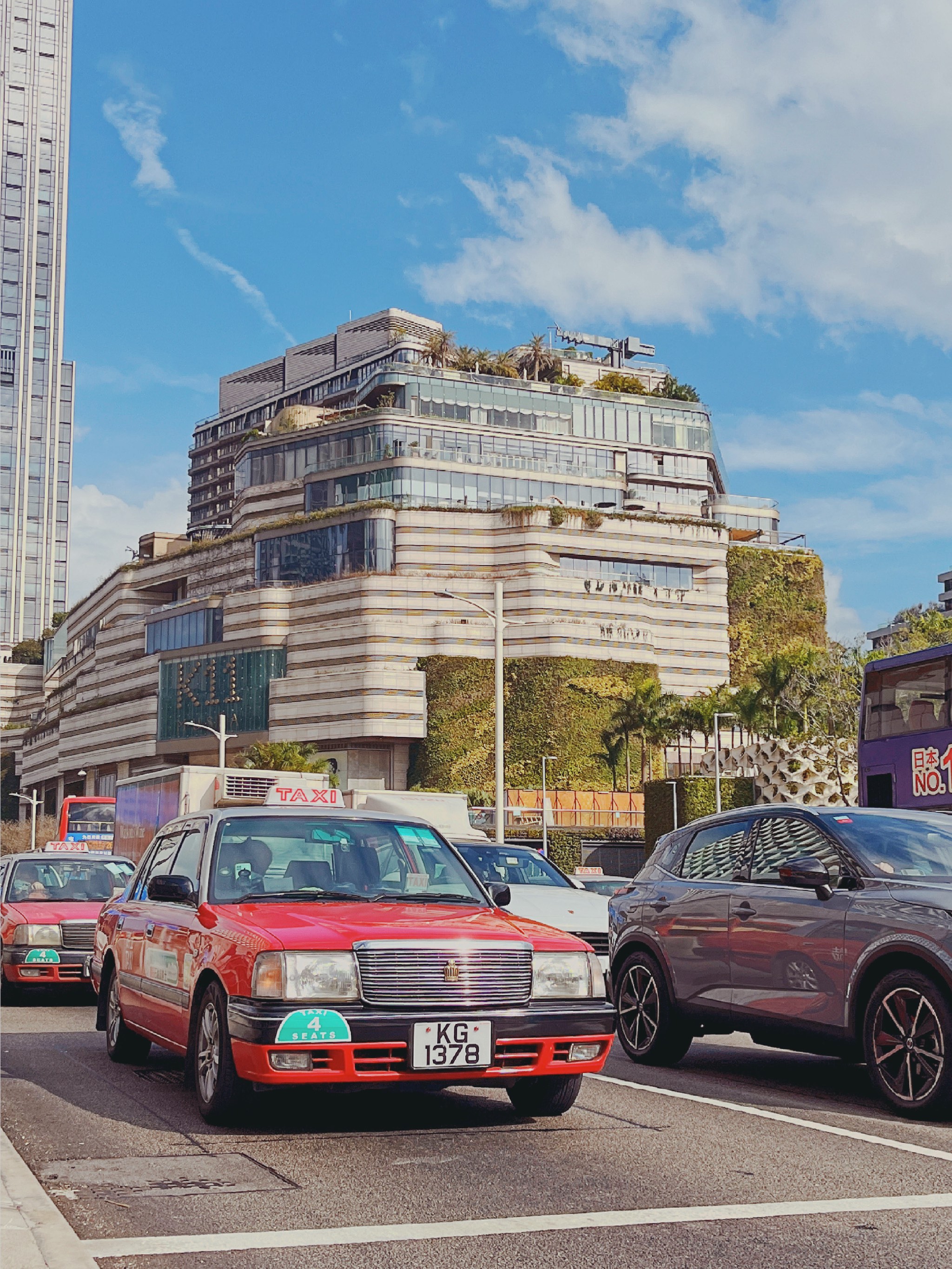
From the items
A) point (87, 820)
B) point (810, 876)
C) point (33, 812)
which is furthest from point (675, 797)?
point (33, 812)

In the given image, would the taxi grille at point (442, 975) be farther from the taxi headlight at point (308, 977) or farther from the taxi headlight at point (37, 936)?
Answer: the taxi headlight at point (37, 936)

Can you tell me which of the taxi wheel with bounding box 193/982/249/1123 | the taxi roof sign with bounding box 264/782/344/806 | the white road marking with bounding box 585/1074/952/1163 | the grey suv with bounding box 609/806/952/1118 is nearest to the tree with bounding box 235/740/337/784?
the taxi roof sign with bounding box 264/782/344/806

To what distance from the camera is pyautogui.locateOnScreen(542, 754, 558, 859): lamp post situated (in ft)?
252

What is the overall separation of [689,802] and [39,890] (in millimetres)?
57609

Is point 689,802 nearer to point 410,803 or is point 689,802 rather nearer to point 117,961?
point 410,803

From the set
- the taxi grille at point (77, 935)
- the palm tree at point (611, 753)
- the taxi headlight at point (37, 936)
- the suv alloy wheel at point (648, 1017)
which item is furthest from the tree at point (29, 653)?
the suv alloy wheel at point (648, 1017)

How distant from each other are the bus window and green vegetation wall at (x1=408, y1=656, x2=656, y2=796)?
6692 centimetres

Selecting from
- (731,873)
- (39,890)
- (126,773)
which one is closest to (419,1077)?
(731,873)

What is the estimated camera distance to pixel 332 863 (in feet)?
27.7

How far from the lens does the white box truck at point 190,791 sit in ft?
71.4

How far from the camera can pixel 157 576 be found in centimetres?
11275

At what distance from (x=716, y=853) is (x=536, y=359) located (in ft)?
341

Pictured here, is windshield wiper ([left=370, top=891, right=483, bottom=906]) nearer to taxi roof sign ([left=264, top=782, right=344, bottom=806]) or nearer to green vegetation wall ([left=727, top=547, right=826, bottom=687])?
taxi roof sign ([left=264, top=782, right=344, bottom=806])

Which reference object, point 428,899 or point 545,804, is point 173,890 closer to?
point 428,899
